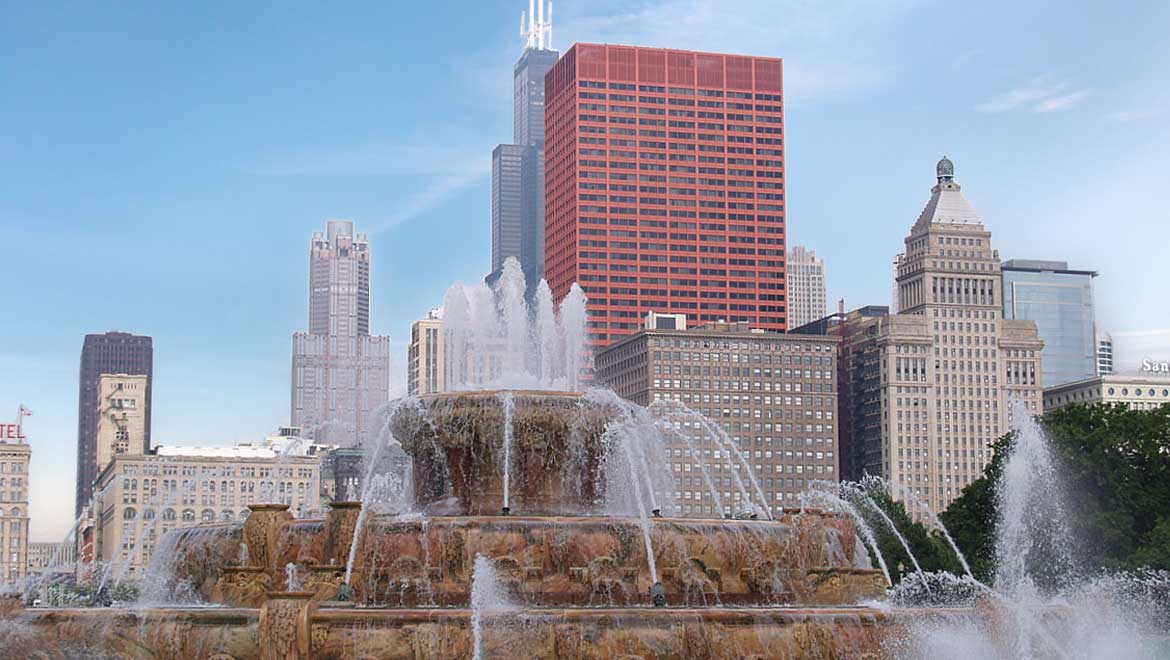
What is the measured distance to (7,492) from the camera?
179375mm

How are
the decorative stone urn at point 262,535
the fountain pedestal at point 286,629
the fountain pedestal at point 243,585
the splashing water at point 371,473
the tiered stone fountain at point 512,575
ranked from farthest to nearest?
the decorative stone urn at point 262,535, the fountain pedestal at point 243,585, the splashing water at point 371,473, the tiered stone fountain at point 512,575, the fountain pedestal at point 286,629

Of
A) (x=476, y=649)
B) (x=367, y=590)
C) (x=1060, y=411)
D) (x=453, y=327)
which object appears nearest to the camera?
(x=476, y=649)

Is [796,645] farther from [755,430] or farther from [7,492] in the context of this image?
[7,492]

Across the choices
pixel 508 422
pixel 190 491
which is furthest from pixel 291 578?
pixel 190 491

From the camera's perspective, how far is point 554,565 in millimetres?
35969

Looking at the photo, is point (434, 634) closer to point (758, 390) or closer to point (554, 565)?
point (554, 565)

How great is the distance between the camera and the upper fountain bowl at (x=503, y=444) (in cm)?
4350

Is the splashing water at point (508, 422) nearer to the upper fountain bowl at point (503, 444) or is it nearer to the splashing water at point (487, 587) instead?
the upper fountain bowl at point (503, 444)

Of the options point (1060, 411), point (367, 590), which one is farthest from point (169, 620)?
point (1060, 411)

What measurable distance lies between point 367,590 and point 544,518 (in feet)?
14.1

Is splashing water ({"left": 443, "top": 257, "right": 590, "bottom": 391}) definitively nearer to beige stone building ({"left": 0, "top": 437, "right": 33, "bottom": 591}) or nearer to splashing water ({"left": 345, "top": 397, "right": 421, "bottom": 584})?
splashing water ({"left": 345, "top": 397, "right": 421, "bottom": 584})

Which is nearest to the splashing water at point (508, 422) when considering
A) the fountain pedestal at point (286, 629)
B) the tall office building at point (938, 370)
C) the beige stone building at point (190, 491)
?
the fountain pedestal at point (286, 629)

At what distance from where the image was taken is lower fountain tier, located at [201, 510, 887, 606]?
117 feet

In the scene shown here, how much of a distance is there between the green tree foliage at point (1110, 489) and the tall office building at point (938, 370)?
9230 centimetres
